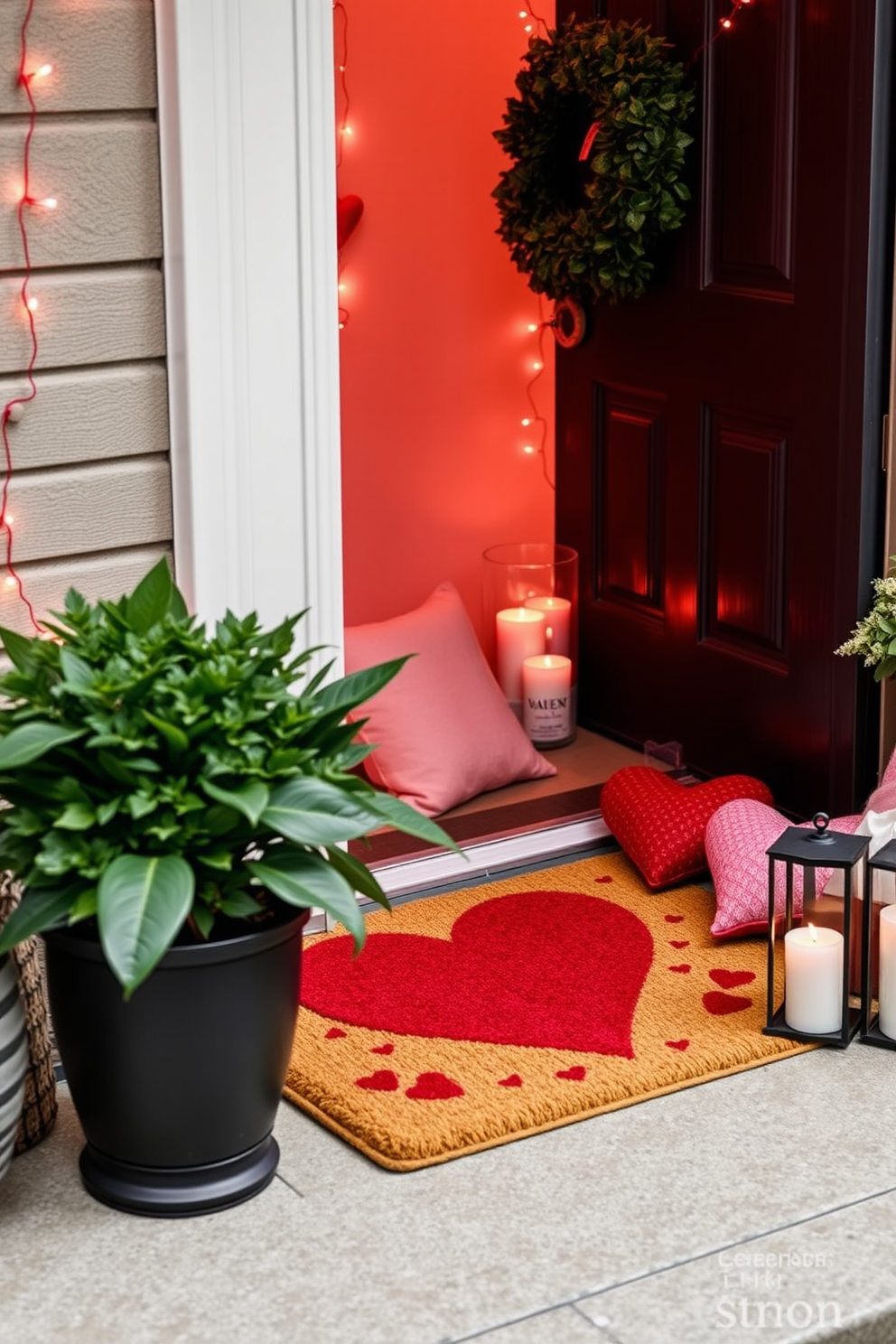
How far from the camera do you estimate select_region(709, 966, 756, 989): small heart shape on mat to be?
8.86 ft

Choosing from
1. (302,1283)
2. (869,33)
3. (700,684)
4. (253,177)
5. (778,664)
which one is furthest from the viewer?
(700,684)

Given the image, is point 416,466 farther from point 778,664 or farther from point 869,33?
point 869,33

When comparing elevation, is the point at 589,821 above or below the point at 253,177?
below

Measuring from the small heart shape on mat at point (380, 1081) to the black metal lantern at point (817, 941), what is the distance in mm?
549

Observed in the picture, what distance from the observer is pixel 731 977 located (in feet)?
8.93

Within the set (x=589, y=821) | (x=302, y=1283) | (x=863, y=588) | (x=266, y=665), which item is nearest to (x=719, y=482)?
(x=863, y=588)

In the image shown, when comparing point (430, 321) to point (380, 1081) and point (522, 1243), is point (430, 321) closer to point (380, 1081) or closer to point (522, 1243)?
point (380, 1081)

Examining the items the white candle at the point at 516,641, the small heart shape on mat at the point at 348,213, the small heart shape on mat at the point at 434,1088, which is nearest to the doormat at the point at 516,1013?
the small heart shape on mat at the point at 434,1088

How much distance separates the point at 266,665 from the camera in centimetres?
207

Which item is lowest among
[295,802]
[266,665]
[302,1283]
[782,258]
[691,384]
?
[302,1283]

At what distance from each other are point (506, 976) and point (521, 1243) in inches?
27.5

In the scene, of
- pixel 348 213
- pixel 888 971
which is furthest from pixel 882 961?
pixel 348 213

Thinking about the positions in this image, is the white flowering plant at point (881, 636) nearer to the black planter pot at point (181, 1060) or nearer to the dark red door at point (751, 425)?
the dark red door at point (751, 425)

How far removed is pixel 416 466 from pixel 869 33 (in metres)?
1.42
